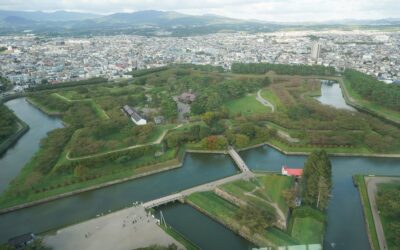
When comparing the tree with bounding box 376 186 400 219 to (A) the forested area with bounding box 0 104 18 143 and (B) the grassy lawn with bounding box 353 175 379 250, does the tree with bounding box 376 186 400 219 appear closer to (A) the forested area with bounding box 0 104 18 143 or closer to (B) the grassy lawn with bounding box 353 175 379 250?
(B) the grassy lawn with bounding box 353 175 379 250

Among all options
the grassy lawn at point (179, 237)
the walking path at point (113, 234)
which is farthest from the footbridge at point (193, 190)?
the grassy lawn at point (179, 237)

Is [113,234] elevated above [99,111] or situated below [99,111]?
below

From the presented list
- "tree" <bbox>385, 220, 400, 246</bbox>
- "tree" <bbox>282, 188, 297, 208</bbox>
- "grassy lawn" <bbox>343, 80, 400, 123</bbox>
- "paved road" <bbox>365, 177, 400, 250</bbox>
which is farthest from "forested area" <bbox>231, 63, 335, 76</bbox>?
"tree" <bbox>385, 220, 400, 246</bbox>

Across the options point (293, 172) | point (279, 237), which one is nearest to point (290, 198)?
point (279, 237)

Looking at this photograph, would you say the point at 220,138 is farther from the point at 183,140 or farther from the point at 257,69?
the point at 257,69

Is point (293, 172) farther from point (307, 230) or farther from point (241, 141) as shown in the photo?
point (241, 141)

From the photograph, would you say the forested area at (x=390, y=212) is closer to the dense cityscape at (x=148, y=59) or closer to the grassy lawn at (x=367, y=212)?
the grassy lawn at (x=367, y=212)
